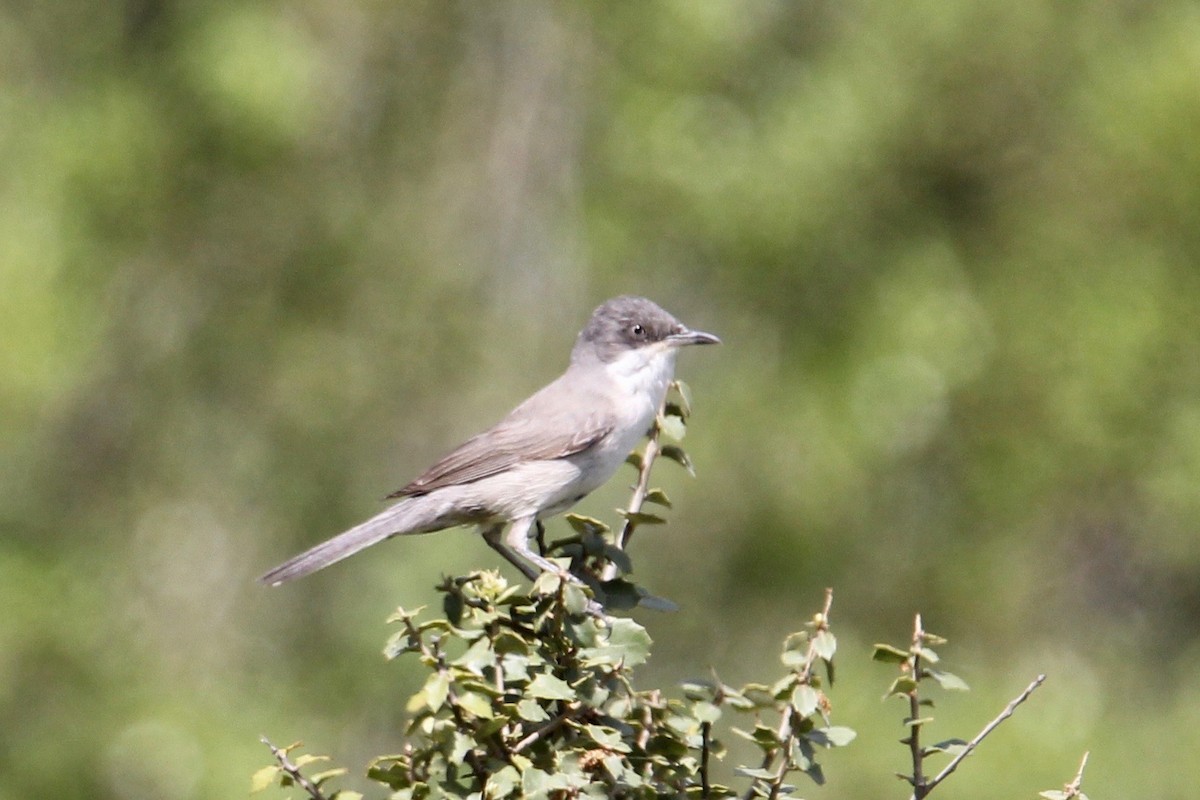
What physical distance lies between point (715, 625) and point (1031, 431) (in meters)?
2.27

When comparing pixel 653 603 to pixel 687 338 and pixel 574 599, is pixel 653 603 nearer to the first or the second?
pixel 574 599

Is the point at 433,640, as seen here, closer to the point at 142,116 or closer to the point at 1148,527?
the point at 142,116

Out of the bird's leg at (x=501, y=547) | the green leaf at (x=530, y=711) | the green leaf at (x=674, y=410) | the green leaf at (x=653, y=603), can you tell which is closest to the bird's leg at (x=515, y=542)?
the bird's leg at (x=501, y=547)

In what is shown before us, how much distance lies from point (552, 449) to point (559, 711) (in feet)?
7.52

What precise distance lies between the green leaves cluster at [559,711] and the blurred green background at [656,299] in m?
6.91

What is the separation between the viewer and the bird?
172 inches

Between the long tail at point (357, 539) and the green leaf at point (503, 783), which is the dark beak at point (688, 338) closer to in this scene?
the long tail at point (357, 539)

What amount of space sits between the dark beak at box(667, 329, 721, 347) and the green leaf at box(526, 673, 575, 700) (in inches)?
102

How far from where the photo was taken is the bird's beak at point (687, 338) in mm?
4866

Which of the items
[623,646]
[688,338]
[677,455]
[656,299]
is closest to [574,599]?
[623,646]

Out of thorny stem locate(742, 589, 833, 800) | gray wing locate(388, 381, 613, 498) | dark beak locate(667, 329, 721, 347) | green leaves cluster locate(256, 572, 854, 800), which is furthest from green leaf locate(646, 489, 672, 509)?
dark beak locate(667, 329, 721, 347)

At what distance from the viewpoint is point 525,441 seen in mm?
4703

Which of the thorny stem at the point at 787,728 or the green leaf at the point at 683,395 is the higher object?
the green leaf at the point at 683,395

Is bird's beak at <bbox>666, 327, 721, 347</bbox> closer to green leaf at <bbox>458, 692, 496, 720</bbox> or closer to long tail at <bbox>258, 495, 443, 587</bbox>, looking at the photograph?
long tail at <bbox>258, 495, 443, 587</bbox>
